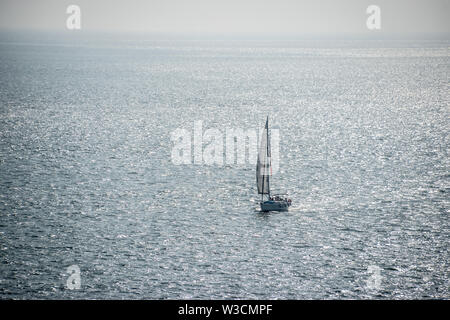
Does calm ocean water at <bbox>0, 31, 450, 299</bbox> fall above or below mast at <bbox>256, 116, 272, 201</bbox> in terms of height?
below

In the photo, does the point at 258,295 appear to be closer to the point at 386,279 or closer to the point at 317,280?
the point at 317,280

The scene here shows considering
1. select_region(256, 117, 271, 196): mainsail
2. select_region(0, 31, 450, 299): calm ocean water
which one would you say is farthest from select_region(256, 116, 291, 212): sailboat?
select_region(0, 31, 450, 299): calm ocean water

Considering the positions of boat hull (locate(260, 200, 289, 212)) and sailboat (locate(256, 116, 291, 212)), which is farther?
sailboat (locate(256, 116, 291, 212))

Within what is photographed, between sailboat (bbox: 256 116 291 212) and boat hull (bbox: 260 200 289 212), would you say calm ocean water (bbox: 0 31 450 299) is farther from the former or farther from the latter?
sailboat (bbox: 256 116 291 212)

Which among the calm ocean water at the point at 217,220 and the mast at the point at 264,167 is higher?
the mast at the point at 264,167

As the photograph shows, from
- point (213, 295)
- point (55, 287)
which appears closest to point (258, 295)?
point (213, 295)

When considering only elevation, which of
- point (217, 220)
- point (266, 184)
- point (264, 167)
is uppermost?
point (264, 167)

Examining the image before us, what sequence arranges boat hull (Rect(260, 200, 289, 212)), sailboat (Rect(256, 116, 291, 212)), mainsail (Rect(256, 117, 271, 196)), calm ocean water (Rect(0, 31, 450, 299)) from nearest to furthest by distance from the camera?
1. calm ocean water (Rect(0, 31, 450, 299))
2. boat hull (Rect(260, 200, 289, 212))
3. sailboat (Rect(256, 116, 291, 212))
4. mainsail (Rect(256, 117, 271, 196))

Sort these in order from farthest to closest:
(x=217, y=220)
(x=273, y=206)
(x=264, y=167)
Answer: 1. (x=264, y=167)
2. (x=273, y=206)
3. (x=217, y=220)

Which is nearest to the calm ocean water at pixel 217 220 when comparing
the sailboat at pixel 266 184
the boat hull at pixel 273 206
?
the boat hull at pixel 273 206

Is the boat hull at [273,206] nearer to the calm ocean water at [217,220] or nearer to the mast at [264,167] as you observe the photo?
the calm ocean water at [217,220]

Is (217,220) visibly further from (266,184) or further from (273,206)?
(266,184)

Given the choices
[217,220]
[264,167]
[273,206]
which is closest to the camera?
[217,220]

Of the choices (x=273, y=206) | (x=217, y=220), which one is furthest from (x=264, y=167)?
(x=217, y=220)
